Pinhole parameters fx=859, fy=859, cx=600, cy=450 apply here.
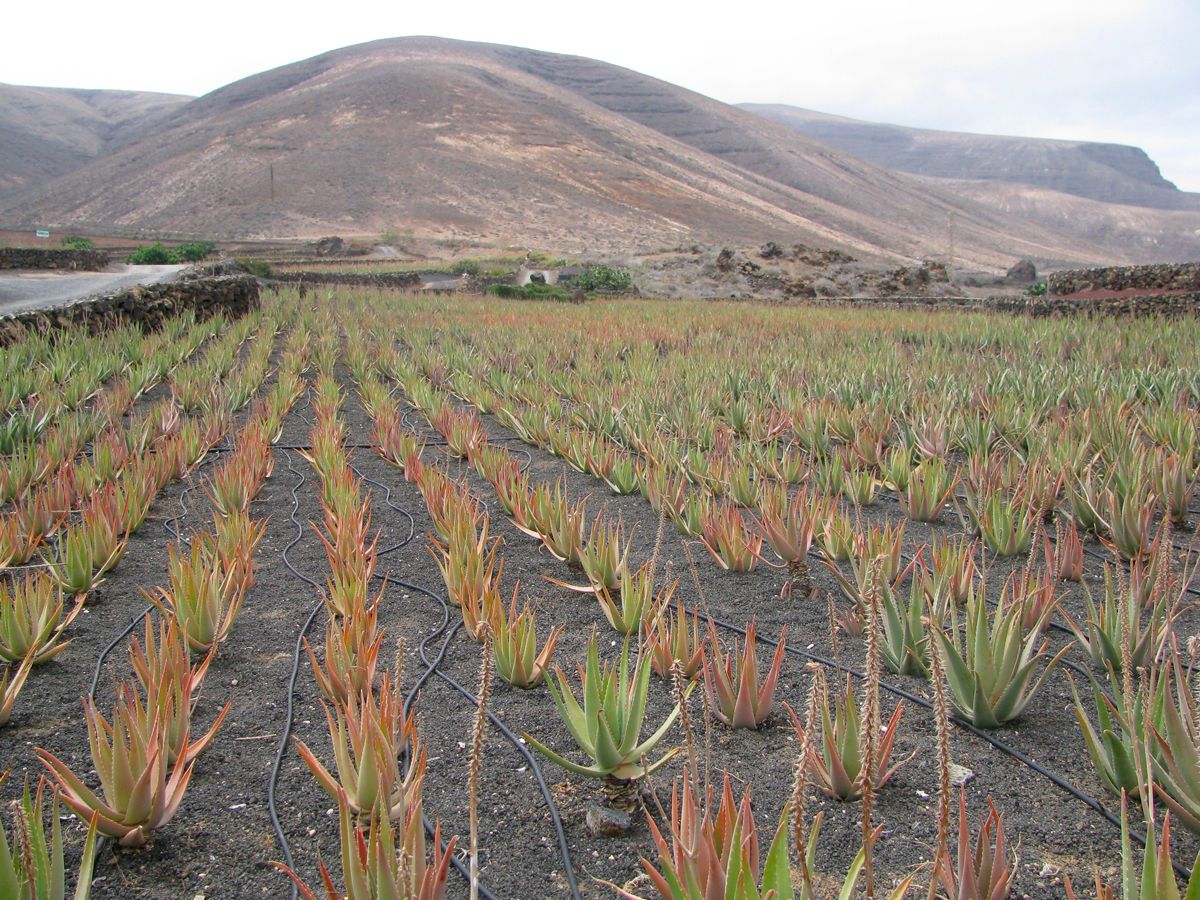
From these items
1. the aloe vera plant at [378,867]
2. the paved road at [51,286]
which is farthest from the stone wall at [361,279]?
the aloe vera plant at [378,867]

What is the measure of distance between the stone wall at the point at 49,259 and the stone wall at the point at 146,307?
9257 millimetres

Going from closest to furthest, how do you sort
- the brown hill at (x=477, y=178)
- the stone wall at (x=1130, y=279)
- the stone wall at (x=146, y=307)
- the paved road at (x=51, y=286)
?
1. the stone wall at (x=146, y=307)
2. the stone wall at (x=1130, y=279)
3. the paved road at (x=51, y=286)
4. the brown hill at (x=477, y=178)

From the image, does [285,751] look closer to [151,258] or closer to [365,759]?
[365,759]

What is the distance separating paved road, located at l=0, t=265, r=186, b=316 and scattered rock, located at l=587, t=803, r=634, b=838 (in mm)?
Result: 12430

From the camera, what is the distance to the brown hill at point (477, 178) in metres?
57.1

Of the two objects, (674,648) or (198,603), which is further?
(198,603)

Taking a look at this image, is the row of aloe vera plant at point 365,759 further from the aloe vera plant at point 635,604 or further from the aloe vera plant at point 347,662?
the aloe vera plant at point 635,604

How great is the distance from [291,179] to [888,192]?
219 ft

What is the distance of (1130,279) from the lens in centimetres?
1462

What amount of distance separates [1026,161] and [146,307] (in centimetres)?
17462

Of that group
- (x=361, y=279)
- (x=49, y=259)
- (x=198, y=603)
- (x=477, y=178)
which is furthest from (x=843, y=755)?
(x=477, y=178)

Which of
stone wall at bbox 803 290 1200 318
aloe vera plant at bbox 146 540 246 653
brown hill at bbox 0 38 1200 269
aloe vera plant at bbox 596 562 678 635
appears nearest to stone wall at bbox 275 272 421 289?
stone wall at bbox 803 290 1200 318

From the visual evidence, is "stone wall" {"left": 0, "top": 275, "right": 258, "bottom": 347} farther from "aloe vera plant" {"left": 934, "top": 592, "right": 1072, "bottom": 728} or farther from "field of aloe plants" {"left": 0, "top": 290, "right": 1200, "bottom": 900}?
"aloe vera plant" {"left": 934, "top": 592, "right": 1072, "bottom": 728}

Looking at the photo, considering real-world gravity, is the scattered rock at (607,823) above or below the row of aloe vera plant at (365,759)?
below
